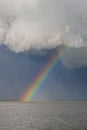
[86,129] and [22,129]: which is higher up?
[22,129]

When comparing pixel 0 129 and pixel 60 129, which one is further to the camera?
pixel 0 129

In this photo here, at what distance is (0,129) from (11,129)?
4116 mm

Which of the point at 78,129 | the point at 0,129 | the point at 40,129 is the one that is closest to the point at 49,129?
the point at 40,129

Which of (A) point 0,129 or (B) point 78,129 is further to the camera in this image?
(A) point 0,129

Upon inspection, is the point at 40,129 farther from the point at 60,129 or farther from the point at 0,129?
the point at 0,129

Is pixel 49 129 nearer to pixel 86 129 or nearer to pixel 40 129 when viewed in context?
pixel 40 129

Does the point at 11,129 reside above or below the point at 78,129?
above

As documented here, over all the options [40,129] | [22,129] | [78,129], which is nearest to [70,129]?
[78,129]

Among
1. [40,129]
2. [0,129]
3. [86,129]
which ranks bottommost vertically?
[86,129]

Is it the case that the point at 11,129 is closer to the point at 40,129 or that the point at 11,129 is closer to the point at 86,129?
the point at 40,129

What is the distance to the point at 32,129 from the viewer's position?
89.9m

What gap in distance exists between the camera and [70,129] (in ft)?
279

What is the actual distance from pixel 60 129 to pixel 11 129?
16542 mm

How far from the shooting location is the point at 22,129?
90062 mm
